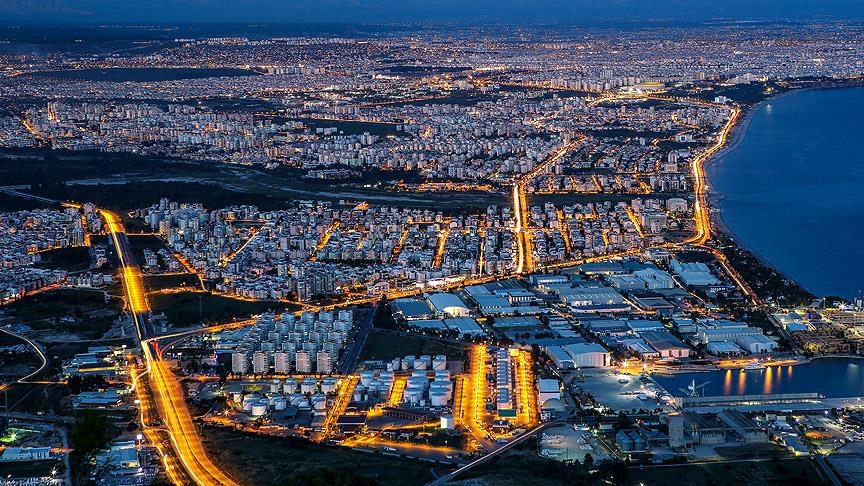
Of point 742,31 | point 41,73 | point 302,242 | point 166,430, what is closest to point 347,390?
point 166,430

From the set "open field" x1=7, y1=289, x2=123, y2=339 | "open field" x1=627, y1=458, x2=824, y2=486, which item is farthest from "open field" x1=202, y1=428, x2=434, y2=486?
"open field" x1=7, y1=289, x2=123, y2=339

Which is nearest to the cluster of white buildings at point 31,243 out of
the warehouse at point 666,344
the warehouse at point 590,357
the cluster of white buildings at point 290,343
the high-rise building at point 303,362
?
the cluster of white buildings at point 290,343

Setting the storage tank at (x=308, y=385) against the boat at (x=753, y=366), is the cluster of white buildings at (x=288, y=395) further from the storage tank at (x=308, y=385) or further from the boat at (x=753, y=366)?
the boat at (x=753, y=366)

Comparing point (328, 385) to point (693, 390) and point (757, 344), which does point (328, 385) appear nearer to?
point (693, 390)

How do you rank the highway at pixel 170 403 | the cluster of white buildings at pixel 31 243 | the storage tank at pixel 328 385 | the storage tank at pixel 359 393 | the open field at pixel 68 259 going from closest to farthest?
1. the highway at pixel 170 403
2. the storage tank at pixel 359 393
3. the storage tank at pixel 328 385
4. the cluster of white buildings at pixel 31 243
5. the open field at pixel 68 259

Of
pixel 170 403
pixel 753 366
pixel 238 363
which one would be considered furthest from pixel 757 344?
pixel 170 403

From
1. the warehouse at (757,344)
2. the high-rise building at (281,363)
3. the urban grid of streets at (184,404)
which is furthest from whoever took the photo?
the warehouse at (757,344)
